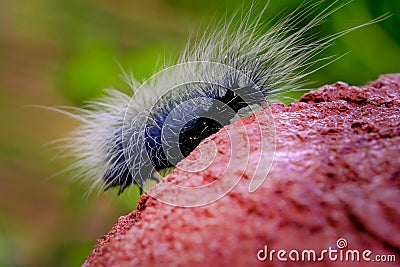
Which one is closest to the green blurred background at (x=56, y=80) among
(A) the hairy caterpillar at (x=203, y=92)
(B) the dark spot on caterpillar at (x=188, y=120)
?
(A) the hairy caterpillar at (x=203, y=92)

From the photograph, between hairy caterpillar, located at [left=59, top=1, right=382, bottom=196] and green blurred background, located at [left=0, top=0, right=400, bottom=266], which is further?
green blurred background, located at [left=0, top=0, right=400, bottom=266]

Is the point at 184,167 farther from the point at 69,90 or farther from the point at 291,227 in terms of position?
the point at 69,90

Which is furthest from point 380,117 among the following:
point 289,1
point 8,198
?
point 8,198
